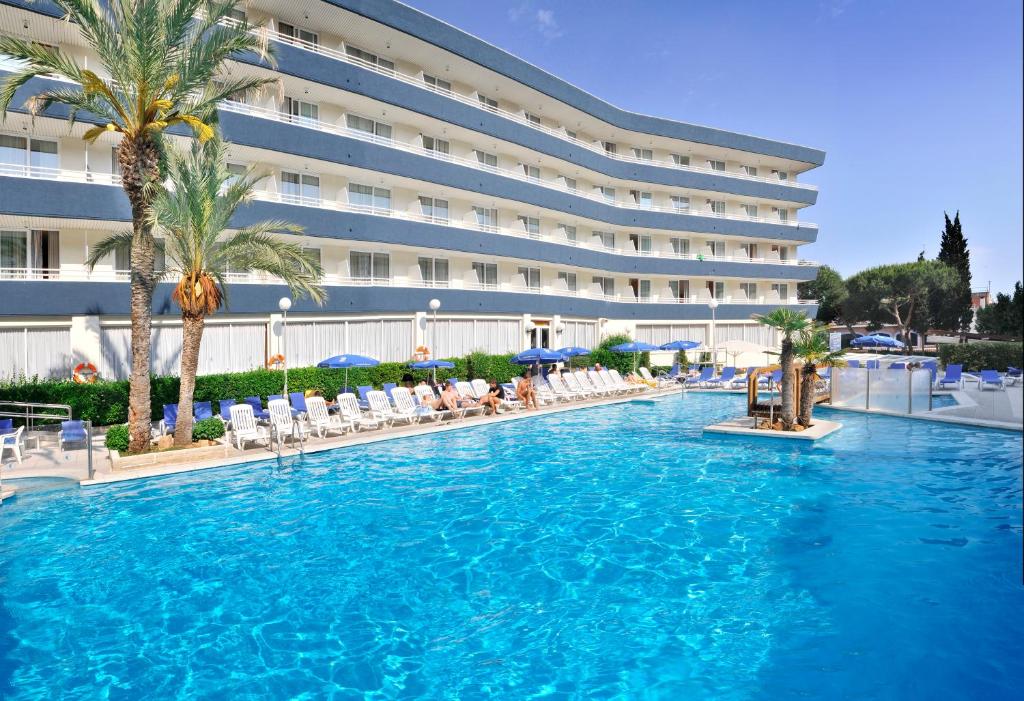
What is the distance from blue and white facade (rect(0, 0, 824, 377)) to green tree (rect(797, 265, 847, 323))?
98.7ft

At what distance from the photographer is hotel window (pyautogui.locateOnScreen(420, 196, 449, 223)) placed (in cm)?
3334

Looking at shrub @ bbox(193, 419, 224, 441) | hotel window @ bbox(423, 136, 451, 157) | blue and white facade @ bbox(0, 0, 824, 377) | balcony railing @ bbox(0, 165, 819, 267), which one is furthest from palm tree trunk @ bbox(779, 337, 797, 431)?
hotel window @ bbox(423, 136, 451, 157)

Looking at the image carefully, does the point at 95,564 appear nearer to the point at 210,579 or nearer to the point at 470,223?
the point at 210,579

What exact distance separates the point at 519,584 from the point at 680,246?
42865 mm

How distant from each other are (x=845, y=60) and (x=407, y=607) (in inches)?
297

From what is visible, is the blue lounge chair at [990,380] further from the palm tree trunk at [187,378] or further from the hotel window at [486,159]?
the palm tree trunk at [187,378]

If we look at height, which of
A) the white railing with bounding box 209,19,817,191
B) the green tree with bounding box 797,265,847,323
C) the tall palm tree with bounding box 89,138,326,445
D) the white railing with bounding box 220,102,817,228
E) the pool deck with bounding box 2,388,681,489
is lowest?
the pool deck with bounding box 2,388,681,489

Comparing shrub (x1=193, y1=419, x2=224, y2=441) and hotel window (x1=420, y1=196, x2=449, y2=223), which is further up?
hotel window (x1=420, y1=196, x2=449, y2=223)

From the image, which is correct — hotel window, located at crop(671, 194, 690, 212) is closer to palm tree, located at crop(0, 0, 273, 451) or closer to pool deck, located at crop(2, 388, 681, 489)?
pool deck, located at crop(2, 388, 681, 489)

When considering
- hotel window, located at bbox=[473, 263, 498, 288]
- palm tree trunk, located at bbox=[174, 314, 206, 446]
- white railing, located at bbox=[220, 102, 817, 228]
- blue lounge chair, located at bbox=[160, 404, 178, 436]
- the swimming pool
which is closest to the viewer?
the swimming pool

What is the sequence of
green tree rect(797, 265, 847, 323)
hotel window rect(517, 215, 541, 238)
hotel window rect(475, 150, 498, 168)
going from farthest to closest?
green tree rect(797, 265, 847, 323) < hotel window rect(517, 215, 541, 238) < hotel window rect(475, 150, 498, 168)

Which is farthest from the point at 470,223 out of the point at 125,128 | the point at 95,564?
the point at 95,564

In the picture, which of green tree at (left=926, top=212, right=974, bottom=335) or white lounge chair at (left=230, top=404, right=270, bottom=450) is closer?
white lounge chair at (left=230, top=404, right=270, bottom=450)

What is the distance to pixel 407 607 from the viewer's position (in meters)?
8.35
